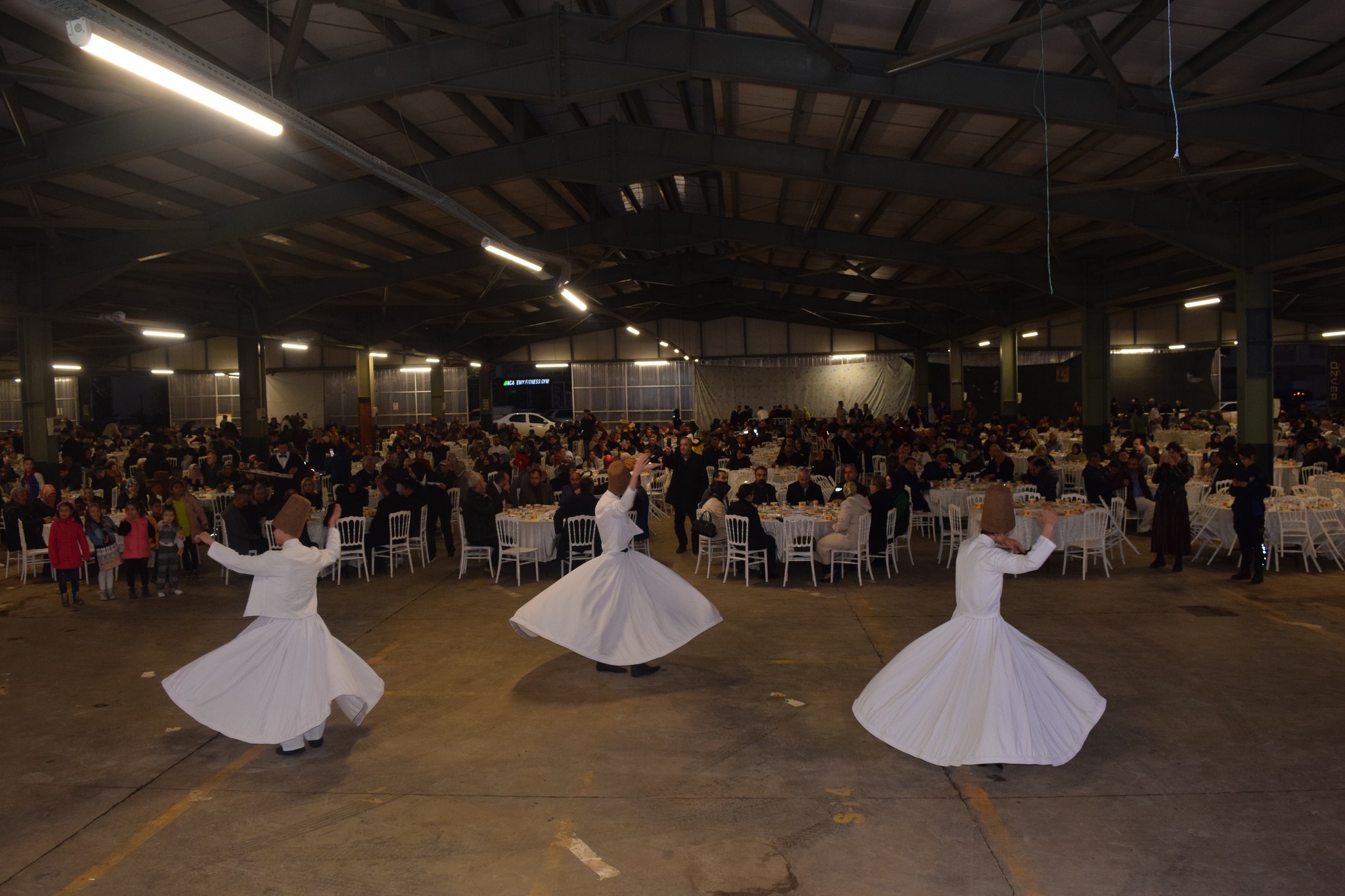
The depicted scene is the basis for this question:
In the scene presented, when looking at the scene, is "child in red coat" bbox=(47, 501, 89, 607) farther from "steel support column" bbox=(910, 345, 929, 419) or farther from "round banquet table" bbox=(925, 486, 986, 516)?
"steel support column" bbox=(910, 345, 929, 419)

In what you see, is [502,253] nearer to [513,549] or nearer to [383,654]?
[513,549]

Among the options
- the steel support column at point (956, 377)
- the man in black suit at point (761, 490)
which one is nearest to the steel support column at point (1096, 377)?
the man in black suit at point (761, 490)

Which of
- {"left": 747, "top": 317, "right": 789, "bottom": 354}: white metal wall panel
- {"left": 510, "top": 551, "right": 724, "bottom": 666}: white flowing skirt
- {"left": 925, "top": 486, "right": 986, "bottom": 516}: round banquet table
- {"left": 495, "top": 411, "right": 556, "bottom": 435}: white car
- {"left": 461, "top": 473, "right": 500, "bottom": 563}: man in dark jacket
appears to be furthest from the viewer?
{"left": 747, "top": 317, "right": 789, "bottom": 354}: white metal wall panel

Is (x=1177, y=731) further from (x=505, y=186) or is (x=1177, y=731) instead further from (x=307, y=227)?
(x=307, y=227)

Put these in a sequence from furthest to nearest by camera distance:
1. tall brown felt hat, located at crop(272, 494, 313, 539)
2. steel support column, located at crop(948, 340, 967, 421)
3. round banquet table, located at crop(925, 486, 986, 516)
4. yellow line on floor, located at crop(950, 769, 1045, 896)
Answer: steel support column, located at crop(948, 340, 967, 421), round banquet table, located at crop(925, 486, 986, 516), tall brown felt hat, located at crop(272, 494, 313, 539), yellow line on floor, located at crop(950, 769, 1045, 896)

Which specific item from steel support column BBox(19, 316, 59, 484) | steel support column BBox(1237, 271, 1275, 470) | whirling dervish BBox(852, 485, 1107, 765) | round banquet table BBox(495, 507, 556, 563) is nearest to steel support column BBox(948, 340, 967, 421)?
steel support column BBox(1237, 271, 1275, 470)

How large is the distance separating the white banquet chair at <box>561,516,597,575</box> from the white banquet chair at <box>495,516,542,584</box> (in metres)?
0.63

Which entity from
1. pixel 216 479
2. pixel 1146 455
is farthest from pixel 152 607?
pixel 1146 455

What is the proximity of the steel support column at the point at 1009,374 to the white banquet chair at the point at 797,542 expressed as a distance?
609 inches

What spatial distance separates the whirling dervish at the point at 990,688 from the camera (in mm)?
4852

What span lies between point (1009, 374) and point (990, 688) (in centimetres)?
2129

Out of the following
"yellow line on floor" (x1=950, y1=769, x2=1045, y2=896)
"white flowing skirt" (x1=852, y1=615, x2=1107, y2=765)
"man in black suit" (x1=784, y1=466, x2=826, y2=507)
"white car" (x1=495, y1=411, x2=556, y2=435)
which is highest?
"white car" (x1=495, y1=411, x2=556, y2=435)

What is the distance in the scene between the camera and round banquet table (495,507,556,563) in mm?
10781

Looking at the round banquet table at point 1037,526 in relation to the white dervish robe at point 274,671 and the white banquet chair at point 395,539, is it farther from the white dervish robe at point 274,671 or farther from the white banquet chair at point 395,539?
the white dervish robe at point 274,671
